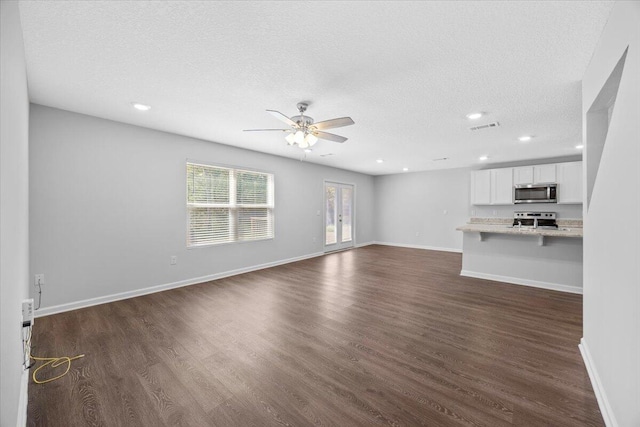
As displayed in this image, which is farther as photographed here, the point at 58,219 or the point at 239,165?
the point at 239,165

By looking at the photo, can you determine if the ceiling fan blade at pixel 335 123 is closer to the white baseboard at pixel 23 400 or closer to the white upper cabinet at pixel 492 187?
the white baseboard at pixel 23 400

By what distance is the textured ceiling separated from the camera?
1604 mm

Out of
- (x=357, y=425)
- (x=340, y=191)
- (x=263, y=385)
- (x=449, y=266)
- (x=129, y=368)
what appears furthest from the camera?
(x=340, y=191)

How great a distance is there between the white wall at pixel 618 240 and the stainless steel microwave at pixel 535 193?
16.0 ft

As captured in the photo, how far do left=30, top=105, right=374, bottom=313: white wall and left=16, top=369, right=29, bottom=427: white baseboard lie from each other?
1687 millimetres

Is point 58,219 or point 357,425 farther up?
point 58,219

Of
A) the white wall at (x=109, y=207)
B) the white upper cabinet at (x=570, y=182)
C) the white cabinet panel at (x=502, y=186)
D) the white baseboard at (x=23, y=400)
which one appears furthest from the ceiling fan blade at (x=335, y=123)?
the white upper cabinet at (x=570, y=182)

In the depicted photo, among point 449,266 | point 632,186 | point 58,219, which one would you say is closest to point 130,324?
point 58,219

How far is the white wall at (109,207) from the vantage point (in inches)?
121

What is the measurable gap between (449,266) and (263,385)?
5.12 meters

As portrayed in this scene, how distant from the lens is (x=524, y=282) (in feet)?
14.3

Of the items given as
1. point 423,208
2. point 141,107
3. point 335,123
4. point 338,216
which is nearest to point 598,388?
point 335,123

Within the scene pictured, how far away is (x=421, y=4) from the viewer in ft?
4.98

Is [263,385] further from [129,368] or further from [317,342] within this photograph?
[129,368]
